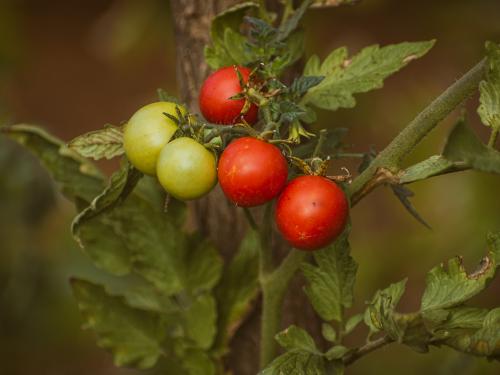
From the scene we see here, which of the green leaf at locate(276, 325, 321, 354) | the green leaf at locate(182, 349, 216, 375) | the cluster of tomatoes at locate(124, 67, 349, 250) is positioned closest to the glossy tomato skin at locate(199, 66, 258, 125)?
the cluster of tomatoes at locate(124, 67, 349, 250)

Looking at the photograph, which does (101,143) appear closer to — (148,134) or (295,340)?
(148,134)

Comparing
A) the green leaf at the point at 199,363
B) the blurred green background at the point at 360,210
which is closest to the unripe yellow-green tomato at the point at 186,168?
the green leaf at the point at 199,363

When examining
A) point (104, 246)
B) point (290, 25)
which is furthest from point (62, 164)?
point (290, 25)

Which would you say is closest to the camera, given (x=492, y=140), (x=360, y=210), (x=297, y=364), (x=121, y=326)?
(x=492, y=140)

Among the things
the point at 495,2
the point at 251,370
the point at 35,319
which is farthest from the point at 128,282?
the point at 495,2

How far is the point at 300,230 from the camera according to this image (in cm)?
76

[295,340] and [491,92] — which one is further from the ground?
[491,92]

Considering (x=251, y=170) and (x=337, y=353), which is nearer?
(x=251, y=170)

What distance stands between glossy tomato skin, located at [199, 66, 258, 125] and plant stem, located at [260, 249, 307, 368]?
0.19m

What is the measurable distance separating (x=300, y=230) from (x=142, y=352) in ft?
1.34

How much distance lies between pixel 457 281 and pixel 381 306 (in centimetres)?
10

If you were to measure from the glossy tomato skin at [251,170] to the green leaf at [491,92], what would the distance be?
0.66ft

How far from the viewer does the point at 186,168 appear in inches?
29.3

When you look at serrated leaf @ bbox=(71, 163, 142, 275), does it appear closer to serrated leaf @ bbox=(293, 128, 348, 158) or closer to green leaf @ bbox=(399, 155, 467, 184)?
serrated leaf @ bbox=(293, 128, 348, 158)
